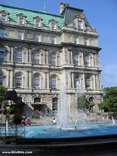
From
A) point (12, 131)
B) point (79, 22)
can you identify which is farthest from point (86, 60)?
point (12, 131)

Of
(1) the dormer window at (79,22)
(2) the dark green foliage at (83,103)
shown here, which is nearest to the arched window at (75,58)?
(1) the dormer window at (79,22)

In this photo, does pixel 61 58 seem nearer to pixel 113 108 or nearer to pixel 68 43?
pixel 68 43

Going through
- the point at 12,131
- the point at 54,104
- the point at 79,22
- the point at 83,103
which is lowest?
the point at 12,131

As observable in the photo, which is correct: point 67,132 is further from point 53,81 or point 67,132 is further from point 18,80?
point 53,81

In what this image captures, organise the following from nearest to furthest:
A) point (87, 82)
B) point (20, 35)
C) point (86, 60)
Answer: point (20, 35) < point (87, 82) < point (86, 60)

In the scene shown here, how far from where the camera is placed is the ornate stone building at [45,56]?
3127cm

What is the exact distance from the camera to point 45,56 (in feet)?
112

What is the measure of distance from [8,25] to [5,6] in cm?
604

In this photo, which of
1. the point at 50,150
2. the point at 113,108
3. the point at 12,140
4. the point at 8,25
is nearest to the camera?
the point at 50,150

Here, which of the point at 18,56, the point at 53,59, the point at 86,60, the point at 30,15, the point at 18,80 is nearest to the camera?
the point at 18,80

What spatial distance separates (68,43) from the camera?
34.4 m

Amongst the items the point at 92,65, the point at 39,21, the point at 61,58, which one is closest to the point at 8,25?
the point at 39,21

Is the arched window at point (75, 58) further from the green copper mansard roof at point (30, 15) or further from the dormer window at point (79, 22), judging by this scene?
the green copper mansard roof at point (30, 15)

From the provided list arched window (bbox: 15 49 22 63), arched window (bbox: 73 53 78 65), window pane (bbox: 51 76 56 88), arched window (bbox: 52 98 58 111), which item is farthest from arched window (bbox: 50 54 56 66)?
arched window (bbox: 52 98 58 111)
